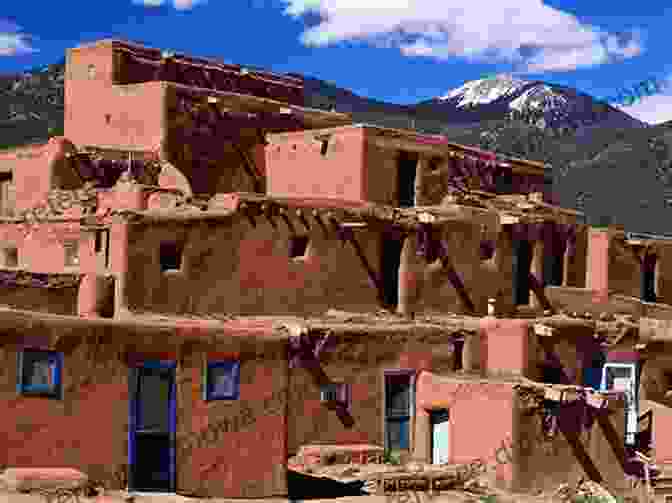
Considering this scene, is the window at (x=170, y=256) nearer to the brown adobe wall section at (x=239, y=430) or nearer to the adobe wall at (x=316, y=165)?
the brown adobe wall section at (x=239, y=430)

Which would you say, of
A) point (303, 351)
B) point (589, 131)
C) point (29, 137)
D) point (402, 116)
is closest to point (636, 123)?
point (589, 131)

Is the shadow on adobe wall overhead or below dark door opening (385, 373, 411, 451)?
below

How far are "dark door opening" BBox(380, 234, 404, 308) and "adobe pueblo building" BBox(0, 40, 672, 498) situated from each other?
5cm

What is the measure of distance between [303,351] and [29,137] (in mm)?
54209

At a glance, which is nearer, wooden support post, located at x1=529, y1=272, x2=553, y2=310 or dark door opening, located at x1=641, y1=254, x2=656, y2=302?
wooden support post, located at x1=529, y1=272, x2=553, y2=310

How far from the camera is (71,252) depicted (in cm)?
2533

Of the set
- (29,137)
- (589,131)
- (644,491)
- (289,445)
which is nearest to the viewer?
(289,445)

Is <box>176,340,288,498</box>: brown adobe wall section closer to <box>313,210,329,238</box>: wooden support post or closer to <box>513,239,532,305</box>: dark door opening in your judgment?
<box>313,210,329,238</box>: wooden support post

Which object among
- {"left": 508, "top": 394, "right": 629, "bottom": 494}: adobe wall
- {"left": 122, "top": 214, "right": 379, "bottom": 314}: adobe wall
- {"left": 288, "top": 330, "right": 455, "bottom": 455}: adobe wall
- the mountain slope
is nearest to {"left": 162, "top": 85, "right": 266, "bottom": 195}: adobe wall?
{"left": 122, "top": 214, "right": 379, "bottom": 314}: adobe wall

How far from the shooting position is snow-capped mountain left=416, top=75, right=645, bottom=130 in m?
101

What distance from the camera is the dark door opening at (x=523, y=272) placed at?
105 feet

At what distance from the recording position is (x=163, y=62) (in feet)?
105

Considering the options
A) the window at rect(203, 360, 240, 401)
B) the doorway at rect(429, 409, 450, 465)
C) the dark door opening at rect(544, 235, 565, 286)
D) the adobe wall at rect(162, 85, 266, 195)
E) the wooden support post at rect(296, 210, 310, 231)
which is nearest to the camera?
the window at rect(203, 360, 240, 401)

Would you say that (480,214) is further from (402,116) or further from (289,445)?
(402,116)
